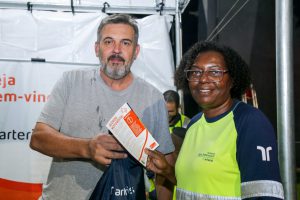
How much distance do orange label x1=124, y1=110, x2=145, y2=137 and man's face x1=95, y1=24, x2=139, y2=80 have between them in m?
0.39

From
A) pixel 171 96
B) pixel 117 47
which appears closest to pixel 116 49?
pixel 117 47

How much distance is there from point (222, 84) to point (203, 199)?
54 centimetres

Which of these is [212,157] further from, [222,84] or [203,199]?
[222,84]

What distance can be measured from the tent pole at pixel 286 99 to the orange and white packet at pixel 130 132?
0.69m

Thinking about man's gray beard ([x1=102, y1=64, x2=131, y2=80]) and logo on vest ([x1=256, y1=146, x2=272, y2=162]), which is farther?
man's gray beard ([x1=102, y1=64, x2=131, y2=80])

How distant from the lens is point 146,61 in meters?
3.94

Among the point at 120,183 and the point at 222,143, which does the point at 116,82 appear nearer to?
the point at 120,183

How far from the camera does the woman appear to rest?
1364mm

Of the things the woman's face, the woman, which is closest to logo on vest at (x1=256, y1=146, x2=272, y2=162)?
the woman

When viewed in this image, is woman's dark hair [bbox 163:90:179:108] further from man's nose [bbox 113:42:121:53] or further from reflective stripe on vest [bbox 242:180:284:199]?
reflective stripe on vest [bbox 242:180:284:199]

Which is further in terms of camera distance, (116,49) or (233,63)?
(116,49)

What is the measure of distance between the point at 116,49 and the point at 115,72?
0.40 feet

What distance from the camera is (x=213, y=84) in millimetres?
1700

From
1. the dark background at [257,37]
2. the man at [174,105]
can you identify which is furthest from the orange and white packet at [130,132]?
the dark background at [257,37]
